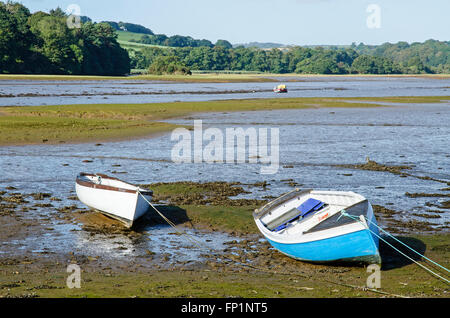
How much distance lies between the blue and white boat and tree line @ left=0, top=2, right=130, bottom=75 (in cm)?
14108

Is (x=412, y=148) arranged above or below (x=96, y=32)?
below

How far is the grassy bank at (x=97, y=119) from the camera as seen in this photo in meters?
40.1

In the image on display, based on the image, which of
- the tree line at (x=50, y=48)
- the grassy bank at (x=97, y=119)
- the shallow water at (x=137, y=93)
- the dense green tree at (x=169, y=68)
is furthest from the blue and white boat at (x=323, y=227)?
the dense green tree at (x=169, y=68)

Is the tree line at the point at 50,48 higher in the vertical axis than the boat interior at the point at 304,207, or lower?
higher

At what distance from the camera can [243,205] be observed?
22.1 m

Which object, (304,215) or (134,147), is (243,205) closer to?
(304,215)

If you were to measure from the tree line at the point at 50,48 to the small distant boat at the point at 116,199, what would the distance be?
136 metres

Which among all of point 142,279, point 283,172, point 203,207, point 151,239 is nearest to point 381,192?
point 283,172

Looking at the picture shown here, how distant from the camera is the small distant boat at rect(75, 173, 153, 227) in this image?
18.8m

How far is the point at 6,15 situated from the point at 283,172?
148 m
